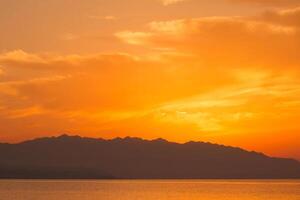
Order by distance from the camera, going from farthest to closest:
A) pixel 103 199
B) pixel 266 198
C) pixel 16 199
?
pixel 266 198 < pixel 103 199 < pixel 16 199

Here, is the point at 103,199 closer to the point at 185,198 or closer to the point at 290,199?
the point at 185,198

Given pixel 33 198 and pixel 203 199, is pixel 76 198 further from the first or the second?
pixel 203 199

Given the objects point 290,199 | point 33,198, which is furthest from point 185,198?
A: point 33,198

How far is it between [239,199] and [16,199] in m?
55.6

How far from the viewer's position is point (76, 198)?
157 meters

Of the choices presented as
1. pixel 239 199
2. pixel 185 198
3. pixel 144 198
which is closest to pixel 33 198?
pixel 144 198

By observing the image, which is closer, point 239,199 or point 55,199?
point 55,199

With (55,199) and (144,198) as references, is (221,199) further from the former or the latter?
(55,199)

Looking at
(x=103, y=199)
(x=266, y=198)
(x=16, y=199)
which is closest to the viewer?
(x=16, y=199)

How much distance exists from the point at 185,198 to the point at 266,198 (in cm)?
2244

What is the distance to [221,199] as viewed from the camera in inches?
6255

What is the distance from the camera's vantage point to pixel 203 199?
518 feet

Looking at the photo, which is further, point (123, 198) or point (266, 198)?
point (266, 198)

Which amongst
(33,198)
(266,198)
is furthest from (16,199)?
(266,198)
